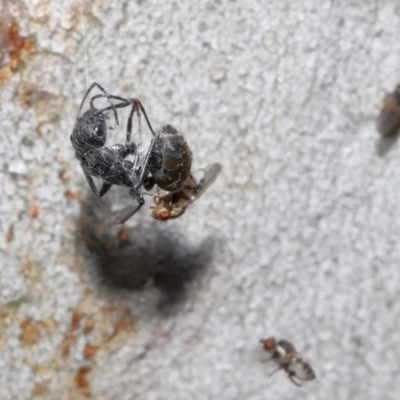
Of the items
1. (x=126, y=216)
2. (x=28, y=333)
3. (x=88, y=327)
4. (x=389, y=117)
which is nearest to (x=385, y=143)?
(x=389, y=117)

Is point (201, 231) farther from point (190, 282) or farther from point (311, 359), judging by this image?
point (311, 359)

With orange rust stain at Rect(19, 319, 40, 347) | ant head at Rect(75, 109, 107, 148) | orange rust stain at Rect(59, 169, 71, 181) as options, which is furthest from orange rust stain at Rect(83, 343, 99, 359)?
ant head at Rect(75, 109, 107, 148)

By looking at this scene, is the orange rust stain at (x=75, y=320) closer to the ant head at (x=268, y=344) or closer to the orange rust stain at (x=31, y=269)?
the orange rust stain at (x=31, y=269)

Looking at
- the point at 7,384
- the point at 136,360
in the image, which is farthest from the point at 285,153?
the point at 7,384

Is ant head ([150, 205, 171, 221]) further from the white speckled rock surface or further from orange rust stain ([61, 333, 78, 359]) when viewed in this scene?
orange rust stain ([61, 333, 78, 359])

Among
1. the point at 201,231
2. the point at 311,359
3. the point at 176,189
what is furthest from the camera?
the point at 311,359

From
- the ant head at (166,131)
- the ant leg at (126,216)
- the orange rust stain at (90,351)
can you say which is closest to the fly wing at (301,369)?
the orange rust stain at (90,351)
